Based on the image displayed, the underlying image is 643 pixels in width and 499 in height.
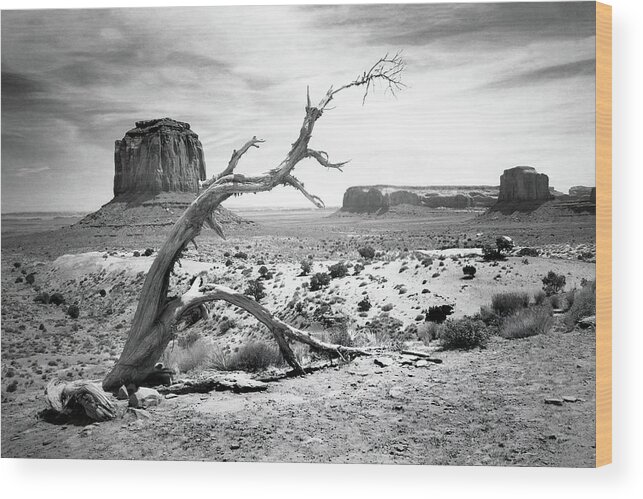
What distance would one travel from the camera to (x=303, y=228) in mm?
8133

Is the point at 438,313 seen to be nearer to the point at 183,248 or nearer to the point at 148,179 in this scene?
the point at 183,248

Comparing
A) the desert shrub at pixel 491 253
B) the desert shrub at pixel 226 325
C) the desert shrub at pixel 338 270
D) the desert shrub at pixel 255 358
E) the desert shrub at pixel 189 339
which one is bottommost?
the desert shrub at pixel 255 358

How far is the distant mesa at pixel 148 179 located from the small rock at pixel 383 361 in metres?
2.62

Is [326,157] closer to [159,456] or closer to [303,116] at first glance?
[303,116]

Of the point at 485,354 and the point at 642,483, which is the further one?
the point at 485,354

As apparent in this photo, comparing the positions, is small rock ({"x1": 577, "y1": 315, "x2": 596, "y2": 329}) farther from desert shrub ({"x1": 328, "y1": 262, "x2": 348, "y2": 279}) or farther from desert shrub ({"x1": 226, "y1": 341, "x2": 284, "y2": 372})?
desert shrub ({"x1": 226, "y1": 341, "x2": 284, "y2": 372})

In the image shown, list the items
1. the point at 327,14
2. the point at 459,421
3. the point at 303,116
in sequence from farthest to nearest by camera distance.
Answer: the point at 303,116 → the point at 327,14 → the point at 459,421

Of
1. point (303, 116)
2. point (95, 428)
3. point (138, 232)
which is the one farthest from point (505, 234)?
point (95, 428)

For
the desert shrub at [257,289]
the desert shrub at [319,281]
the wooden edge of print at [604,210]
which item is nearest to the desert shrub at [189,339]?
the desert shrub at [257,289]

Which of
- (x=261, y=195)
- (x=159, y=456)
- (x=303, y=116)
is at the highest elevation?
(x=303, y=116)

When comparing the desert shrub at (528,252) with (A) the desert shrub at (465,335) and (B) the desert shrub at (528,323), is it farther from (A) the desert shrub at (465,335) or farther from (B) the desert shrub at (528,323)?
(A) the desert shrub at (465,335)

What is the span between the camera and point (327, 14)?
23.2 ft

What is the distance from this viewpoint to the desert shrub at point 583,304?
6.86 metres

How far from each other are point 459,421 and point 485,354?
1325 millimetres
